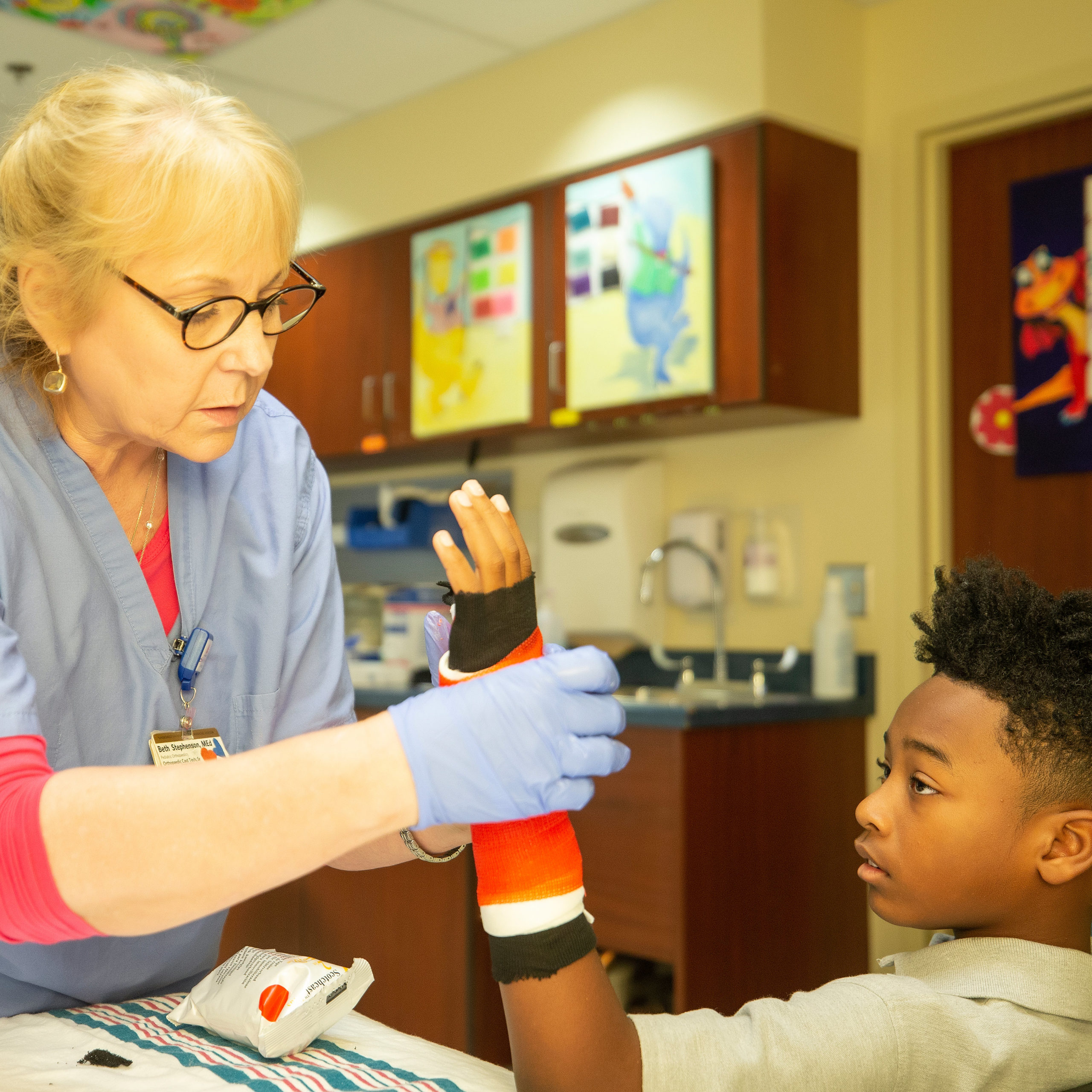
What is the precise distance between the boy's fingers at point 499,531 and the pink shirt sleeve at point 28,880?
32 cm

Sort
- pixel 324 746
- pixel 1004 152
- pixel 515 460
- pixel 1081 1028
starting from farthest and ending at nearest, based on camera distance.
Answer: pixel 515 460
pixel 1004 152
pixel 1081 1028
pixel 324 746

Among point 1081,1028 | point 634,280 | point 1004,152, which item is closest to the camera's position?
point 1081,1028

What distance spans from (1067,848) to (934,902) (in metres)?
0.12

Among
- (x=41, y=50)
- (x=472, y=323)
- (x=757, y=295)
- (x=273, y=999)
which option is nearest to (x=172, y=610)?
(x=273, y=999)

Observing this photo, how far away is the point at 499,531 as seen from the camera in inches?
34.4

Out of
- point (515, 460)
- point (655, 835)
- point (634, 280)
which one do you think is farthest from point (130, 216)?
point (515, 460)

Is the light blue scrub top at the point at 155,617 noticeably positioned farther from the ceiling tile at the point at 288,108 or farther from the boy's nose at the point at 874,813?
the ceiling tile at the point at 288,108

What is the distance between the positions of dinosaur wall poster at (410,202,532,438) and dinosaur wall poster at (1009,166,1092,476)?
1115mm

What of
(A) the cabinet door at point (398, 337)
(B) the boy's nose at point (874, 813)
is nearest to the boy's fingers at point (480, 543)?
(B) the boy's nose at point (874, 813)

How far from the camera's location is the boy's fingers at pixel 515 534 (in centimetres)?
89

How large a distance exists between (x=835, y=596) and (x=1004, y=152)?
0.99 m

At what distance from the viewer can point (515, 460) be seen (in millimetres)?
3479

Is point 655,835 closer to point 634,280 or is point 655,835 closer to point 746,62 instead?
point 634,280

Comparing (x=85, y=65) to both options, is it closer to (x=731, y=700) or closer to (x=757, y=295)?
(x=757, y=295)
